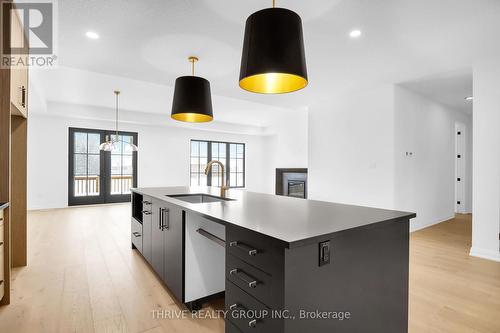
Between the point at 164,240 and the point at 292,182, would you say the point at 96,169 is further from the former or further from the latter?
the point at 164,240

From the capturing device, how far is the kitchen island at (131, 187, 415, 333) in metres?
1.09

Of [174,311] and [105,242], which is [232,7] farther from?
[105,242]

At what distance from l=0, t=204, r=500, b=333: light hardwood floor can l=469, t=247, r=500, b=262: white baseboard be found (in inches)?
4.4

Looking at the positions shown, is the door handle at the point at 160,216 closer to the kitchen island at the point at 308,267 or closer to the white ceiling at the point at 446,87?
the kitchen island at the point at 308,267

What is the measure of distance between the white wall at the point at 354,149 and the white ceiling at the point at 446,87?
545 mm

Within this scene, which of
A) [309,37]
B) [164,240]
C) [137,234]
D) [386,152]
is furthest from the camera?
[386,152]

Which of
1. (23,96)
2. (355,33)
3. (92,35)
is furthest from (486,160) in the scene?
(23,96)

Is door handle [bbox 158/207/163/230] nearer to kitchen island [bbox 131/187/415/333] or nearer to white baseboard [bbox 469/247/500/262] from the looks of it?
kitchen island [bbox 131/187/415/333]

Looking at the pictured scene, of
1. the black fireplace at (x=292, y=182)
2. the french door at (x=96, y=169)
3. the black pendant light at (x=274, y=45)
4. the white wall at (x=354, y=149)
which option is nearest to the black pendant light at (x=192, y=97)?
the black pendant light at (x=274, y=45)

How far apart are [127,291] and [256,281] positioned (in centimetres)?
171

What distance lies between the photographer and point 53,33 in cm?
275

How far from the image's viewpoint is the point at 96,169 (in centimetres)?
715

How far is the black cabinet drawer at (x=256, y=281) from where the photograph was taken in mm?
1088

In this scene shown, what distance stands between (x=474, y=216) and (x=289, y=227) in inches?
140
